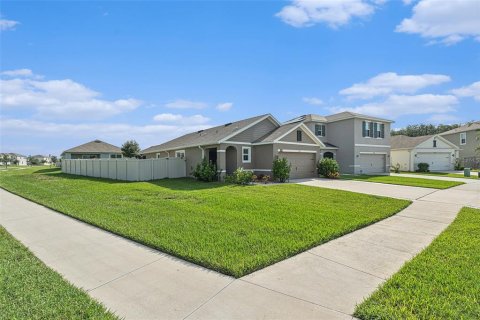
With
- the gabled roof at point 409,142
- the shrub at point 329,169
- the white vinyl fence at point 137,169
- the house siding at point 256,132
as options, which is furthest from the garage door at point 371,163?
the white vinyl fence at point 137,169

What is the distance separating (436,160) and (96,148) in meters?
48.4

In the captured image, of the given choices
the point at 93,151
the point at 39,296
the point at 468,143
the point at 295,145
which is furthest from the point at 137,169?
the point at 468,143

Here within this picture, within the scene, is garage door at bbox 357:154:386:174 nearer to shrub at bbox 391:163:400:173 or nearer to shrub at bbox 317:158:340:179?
shrub at bbox 391:163:400:173

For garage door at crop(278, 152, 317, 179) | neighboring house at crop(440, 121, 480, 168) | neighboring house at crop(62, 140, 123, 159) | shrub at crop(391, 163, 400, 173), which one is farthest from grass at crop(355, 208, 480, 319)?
neighboring house at crop(62, 140, 123, 159)

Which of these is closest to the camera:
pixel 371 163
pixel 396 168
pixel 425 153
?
pixel 371 163

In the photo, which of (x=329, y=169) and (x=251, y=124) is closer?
(x=251, y=124)

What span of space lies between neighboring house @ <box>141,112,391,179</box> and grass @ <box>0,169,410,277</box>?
7139 mm

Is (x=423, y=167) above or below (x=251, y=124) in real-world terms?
below

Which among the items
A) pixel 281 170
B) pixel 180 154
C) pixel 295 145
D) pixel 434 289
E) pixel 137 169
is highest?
pixel 295 145

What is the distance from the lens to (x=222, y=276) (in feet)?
13.4

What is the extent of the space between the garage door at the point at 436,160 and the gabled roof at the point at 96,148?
43.9 m

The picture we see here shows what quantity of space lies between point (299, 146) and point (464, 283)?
16.3 metres

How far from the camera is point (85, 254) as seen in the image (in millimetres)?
5117

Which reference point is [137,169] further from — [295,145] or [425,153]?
[425,153]
